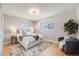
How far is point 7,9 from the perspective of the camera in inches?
57.3

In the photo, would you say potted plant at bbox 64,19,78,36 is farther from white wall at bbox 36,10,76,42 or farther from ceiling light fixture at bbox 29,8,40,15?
ceiling light fixture at bbox 29,8,40,15

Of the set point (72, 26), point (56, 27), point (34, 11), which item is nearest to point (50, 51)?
point (56, 27)

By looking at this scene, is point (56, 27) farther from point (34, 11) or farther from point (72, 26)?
point (34, 11)

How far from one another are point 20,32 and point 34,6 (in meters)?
0.42

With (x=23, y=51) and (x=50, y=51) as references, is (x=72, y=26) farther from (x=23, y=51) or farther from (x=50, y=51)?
(x=23, y=51)

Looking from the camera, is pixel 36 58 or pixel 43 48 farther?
pixel 43 48

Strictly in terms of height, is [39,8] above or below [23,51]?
above

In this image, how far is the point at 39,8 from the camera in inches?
57.9

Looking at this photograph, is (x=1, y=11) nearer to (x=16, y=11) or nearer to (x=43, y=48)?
(x=16, y=11)

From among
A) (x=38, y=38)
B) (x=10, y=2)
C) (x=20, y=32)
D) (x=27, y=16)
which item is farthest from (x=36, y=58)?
(x=10, y=2)

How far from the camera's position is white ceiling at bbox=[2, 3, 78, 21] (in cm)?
145

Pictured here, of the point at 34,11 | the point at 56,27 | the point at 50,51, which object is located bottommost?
the point at 50,51

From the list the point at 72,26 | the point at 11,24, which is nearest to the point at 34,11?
the point at 11,24

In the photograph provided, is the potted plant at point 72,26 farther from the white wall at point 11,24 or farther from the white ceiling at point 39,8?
the white wall at point 11,24
